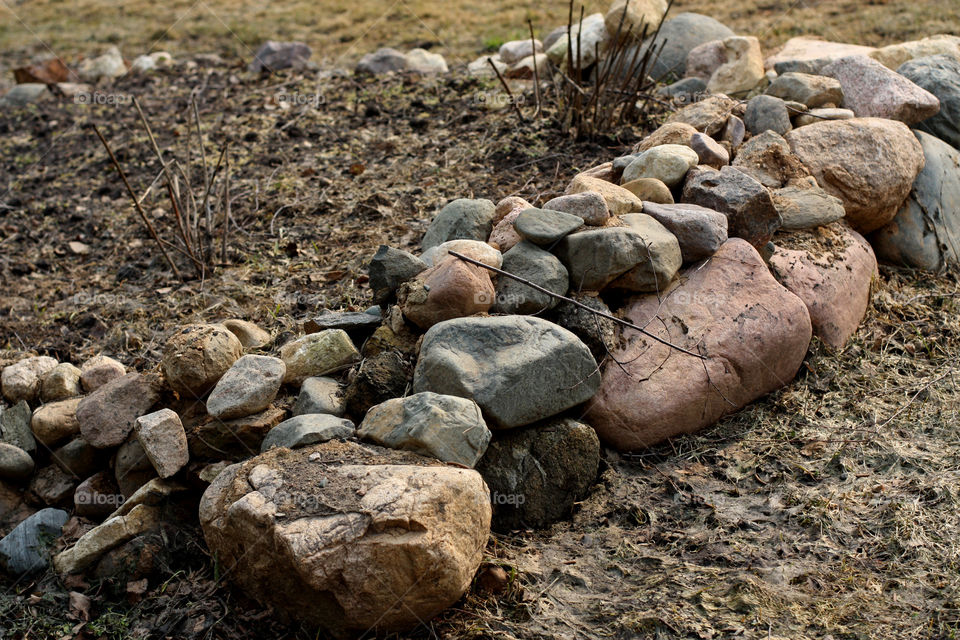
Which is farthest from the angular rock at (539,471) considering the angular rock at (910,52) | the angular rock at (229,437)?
the angular rock at (910,52)

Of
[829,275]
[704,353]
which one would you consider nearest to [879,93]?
[829,275]

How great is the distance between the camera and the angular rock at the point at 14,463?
330 centimetres

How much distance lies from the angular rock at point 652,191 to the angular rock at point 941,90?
189 centimetres

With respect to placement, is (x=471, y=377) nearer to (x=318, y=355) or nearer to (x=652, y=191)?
(x=318, y=355)

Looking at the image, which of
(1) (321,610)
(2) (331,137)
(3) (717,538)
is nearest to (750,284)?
(3) (717,538)

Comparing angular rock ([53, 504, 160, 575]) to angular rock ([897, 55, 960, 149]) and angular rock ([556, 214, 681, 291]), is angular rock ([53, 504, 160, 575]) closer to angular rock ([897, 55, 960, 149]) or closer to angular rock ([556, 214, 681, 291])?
angular rock ([556, 214, 681, 291])

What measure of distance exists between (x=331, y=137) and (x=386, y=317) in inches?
98.4

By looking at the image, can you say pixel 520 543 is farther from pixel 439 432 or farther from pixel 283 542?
pixel 283 542

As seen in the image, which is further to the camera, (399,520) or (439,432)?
(439,432)

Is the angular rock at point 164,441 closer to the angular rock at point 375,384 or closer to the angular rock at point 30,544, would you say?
the angular rock at point 30,544

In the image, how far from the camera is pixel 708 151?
4012mm

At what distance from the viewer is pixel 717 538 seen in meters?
2.79

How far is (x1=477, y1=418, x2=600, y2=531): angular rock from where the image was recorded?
115 inches

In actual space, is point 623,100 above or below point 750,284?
above
